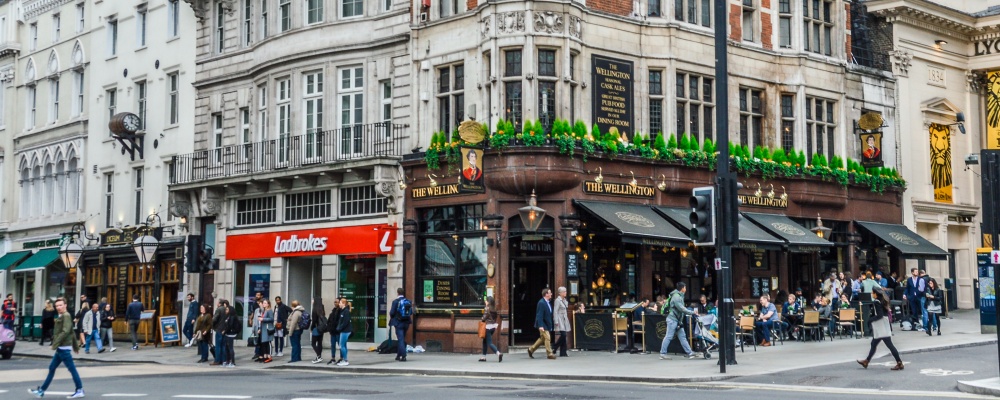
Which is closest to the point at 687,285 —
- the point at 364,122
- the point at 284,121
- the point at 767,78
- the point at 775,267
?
the point at 775,267

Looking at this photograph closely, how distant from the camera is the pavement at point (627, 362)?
1984cm

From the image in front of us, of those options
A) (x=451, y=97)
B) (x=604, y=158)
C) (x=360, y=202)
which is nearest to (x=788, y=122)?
(x=604, y=158)

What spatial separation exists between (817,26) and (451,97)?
12503 mm

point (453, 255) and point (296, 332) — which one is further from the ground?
point (453, 255)

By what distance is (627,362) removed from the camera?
22.8 metres

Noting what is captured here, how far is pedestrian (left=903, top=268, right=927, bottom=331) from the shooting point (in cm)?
2898

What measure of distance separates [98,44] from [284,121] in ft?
43.0

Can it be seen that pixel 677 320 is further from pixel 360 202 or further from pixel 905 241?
pixel 905 241

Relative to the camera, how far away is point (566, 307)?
25.3m

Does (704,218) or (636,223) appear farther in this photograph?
(636,223)

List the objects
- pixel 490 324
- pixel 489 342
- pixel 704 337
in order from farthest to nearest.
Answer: pixel 490 324, pixel 489 342, pixel 704 337

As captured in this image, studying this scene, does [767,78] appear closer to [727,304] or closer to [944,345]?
[944,345]

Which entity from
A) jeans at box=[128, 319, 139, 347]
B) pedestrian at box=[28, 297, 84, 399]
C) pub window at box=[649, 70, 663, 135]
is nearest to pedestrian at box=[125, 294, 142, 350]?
jeans at box=[128, 319, 139, 347]

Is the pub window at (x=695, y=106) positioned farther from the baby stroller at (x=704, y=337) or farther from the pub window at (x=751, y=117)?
the baby stroller at (x=704, y=337)
